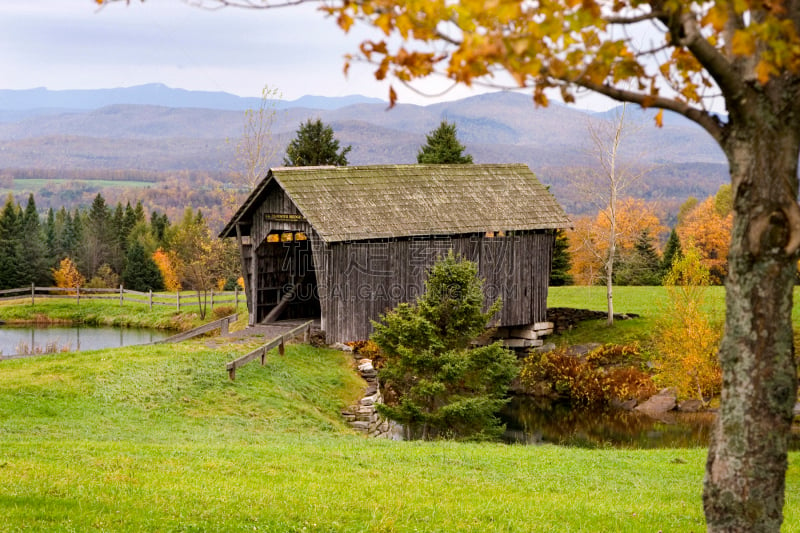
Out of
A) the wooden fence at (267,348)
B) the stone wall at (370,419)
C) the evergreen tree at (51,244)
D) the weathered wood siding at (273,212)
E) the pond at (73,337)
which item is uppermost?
the weathered wood siding at (273,212)

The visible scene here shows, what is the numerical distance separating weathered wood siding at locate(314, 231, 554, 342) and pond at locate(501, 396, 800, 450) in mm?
3718

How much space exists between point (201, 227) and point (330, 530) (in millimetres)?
52933

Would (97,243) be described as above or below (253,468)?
above

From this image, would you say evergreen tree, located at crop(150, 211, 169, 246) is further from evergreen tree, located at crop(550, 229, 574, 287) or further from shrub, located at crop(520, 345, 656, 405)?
shrub, located at crop(520, 345, 656, 405)

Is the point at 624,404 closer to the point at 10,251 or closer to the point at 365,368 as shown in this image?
the point at 365,368

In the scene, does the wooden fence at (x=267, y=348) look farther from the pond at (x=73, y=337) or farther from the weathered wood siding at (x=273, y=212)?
the pond at (x=73, y=337)

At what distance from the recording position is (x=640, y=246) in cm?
5288

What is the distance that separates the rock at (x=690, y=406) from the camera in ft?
87.4

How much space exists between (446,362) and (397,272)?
24.7 feet

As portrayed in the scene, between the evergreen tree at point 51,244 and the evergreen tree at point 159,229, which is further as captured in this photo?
the evergreen tree at point 159,229

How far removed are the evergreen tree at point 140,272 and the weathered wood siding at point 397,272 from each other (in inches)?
1744

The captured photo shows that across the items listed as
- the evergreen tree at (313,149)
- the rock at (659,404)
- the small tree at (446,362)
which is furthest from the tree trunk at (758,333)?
the evergreen tree at (313,149)

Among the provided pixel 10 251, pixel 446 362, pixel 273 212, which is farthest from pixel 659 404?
pixel 10 251

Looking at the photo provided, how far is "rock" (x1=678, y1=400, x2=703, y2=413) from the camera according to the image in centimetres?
2664
